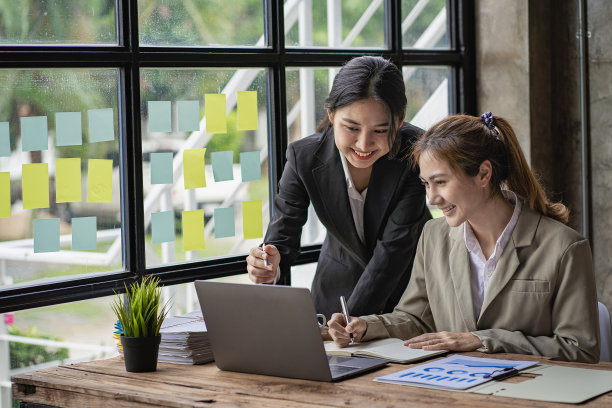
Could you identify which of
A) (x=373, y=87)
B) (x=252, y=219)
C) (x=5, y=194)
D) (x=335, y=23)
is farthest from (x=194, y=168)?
(x=335, y=23)

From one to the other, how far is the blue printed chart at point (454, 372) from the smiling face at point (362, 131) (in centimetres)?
74

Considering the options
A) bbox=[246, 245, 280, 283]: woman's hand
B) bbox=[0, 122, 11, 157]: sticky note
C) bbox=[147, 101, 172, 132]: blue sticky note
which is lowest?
bbox=[246, 245, 280, 283]: woman's hand

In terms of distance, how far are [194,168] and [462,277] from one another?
121 cm

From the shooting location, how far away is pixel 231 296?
2.31m

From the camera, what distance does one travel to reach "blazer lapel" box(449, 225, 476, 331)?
2557mm

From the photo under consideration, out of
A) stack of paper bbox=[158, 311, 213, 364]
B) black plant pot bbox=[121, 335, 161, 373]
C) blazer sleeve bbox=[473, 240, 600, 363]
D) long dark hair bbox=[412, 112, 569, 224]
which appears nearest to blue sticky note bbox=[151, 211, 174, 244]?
stack of paper bbox=[158, 311, 213, 364]

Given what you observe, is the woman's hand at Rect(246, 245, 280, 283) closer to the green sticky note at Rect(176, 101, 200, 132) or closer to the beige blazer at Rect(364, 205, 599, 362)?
the beige blazer at Rect(364, 205, 599, 362)

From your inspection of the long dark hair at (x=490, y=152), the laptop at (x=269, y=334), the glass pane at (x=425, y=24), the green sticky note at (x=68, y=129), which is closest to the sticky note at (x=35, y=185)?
the green sticky note at (x=68, y=129)

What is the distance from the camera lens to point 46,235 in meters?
2.96

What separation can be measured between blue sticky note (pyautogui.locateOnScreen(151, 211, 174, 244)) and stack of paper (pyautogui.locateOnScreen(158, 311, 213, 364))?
2.42 feet

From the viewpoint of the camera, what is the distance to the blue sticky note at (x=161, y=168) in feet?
10.7

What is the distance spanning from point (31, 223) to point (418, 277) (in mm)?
1203

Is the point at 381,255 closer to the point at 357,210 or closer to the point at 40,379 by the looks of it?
the point at 357,210

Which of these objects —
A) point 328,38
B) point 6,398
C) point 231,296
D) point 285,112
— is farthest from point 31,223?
point 328,38
